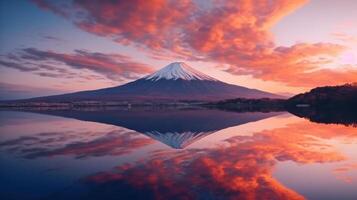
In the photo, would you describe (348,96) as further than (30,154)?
Yes

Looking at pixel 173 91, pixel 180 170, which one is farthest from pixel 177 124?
pixel 173 91

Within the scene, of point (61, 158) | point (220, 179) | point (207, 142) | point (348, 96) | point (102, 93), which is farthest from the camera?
point (102, 93)

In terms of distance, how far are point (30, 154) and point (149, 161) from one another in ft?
15.5

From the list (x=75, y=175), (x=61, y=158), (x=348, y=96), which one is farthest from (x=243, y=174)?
(x=348, y=96)

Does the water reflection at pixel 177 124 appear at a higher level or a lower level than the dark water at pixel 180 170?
higher

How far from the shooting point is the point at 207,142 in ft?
52.4

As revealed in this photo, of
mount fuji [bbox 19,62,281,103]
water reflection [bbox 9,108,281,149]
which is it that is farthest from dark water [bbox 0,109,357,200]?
mount fuji [bbox 19,62,281,103]

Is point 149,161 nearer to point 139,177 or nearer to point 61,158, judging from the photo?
point 139,177

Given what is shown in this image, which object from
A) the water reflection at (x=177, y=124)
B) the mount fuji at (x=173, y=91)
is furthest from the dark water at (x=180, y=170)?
the mount fuji at (x=173, y=91)

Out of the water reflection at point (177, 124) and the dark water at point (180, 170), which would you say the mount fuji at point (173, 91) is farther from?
the dark water at point (180, 170)

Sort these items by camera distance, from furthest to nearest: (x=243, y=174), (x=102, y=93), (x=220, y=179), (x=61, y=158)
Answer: (x=102, y=93)
(x=61, y=158)
(x=243, y=174)
(x=220, y=179)

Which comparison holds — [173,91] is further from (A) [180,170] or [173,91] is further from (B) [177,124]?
(A) [180,170]

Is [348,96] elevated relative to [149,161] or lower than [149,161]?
elevated

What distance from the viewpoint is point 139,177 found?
28.5ft
